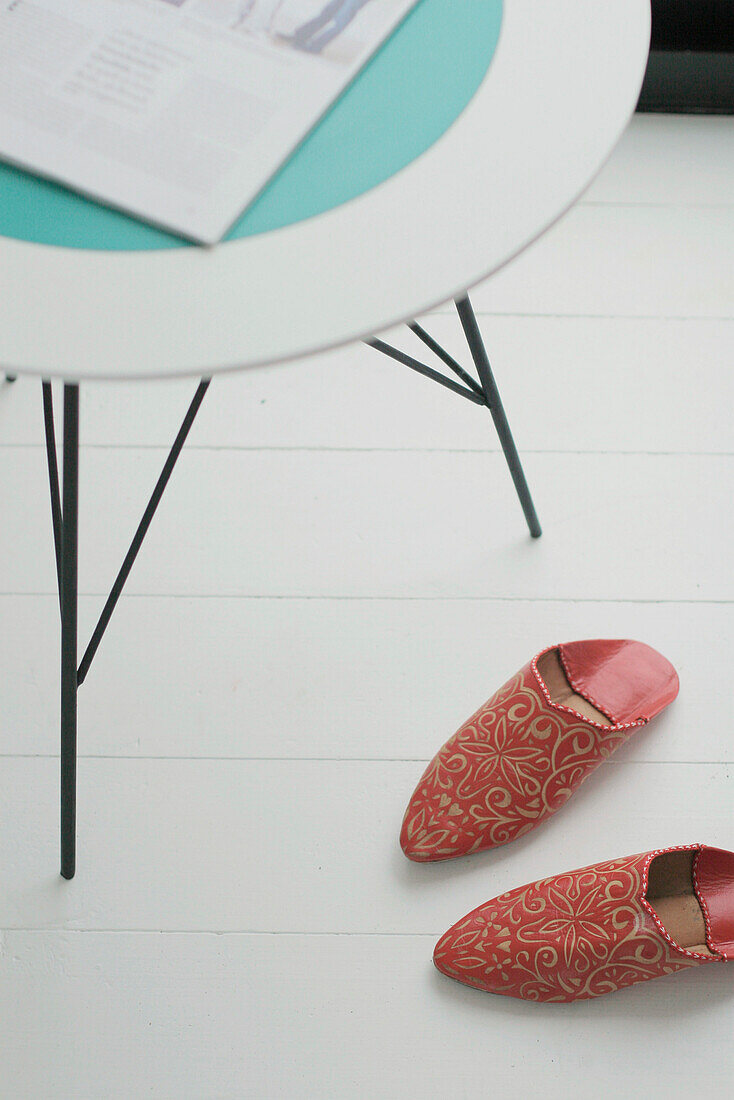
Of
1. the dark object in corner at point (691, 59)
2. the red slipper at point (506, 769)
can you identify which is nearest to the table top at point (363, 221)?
the red slipper at point (506, 769)

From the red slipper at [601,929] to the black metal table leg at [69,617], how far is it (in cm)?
32

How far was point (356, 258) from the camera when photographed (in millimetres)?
604

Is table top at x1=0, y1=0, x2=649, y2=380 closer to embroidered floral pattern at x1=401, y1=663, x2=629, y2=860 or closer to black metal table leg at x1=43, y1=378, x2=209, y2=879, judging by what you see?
black metal table leg at x1=43, y1=378, x2=209, y2=879

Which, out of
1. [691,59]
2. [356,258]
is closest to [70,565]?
[356,258]

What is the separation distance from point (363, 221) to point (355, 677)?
511 mm

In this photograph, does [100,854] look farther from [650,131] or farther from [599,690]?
[650,131]

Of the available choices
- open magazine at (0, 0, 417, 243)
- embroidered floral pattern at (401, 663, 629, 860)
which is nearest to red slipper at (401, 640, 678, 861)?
embroidered floral pattern at (401, 663, 629, 860)

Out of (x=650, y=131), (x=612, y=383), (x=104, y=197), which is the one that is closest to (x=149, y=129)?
(x=104, y=197)

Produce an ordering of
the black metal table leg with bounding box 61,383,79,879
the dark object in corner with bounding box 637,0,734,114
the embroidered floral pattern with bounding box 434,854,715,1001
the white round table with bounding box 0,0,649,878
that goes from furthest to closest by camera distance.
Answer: the dark object in corner with bounding box 637,0,734,114 < the embroidered floral pattern with bounding box 434,854,715,1001 < the black metal table leg with bounding box 61,383,79,879 < the white round table with bounding box 0,0,649,878

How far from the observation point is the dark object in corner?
1398 millimetres

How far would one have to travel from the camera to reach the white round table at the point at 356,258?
0.56m

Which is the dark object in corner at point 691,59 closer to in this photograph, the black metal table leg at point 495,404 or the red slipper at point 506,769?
the black metal table leg at point 495,404

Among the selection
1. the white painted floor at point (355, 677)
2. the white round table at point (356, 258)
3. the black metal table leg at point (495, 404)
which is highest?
the white round table at point (356, 258)

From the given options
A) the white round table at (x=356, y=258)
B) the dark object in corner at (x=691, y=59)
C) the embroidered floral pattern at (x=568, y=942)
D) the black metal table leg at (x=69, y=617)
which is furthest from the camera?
the dark object in corner at (x=691, y=59)
